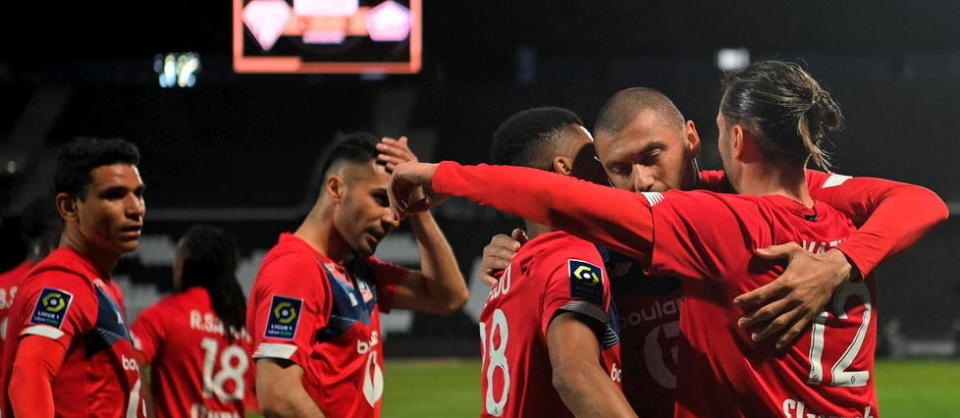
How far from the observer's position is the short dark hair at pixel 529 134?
9.48 ft

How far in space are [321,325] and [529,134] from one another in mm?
1113

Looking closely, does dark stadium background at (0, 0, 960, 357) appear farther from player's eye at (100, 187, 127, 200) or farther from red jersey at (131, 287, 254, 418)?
player's eye at (100, 187, 127, 200)

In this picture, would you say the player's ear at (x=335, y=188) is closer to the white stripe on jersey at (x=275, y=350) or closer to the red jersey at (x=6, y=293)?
the white stripe on jersey at (x=275, y=350)

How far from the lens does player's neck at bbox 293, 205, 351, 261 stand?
12.5 feet

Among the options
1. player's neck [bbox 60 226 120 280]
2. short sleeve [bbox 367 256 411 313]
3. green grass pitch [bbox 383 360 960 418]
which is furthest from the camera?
green grass pitch [bbox 383 360 960 418]

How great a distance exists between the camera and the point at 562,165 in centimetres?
285

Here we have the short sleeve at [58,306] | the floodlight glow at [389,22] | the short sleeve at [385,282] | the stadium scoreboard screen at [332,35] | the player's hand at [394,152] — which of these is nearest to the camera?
the player's hand at [394,152]

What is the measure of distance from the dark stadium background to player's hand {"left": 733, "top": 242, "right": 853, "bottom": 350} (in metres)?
13.6

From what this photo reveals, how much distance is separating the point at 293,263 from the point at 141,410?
811 mm

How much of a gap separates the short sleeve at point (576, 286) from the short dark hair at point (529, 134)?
0.42m

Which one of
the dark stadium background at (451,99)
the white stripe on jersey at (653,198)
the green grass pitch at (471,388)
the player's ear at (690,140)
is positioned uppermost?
the player's ear at (690,140)

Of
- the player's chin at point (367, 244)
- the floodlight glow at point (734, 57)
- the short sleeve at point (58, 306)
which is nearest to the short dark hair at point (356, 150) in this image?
the player's chin at point (367, 244)

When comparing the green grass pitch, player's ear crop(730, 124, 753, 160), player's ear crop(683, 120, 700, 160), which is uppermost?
player's ear crop(730, 124, 753, 160)

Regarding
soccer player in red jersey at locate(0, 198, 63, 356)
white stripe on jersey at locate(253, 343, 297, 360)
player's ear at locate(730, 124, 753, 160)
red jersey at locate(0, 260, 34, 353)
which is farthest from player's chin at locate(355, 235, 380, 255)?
soccer player in red jersey at locate(0, 198, 63, 356)
